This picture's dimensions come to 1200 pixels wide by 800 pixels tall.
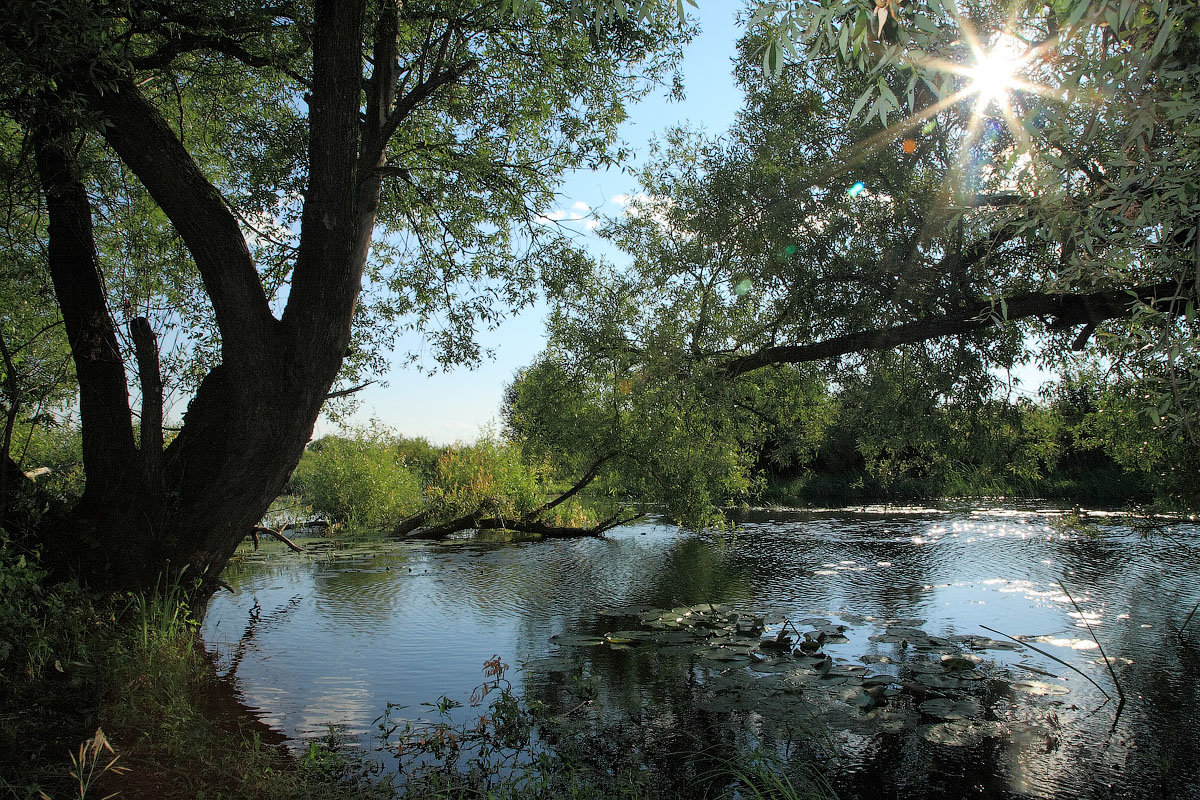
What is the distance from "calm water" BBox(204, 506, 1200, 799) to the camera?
4598mm

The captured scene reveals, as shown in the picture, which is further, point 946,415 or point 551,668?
point 946,415

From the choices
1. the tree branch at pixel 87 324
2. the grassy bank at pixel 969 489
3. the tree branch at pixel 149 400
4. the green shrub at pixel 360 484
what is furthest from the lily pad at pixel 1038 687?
the green shrub at pixel 360 484

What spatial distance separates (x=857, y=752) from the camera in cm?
458

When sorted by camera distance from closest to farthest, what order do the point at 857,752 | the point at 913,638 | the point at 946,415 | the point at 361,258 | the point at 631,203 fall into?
the point at 857,752, the point at 361,258, the point at 913,638, the point at 946,415, the point at 631,203

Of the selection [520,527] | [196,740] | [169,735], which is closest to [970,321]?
[196,740]

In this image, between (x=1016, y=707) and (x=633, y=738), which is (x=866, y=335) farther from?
(x=633, y=738)

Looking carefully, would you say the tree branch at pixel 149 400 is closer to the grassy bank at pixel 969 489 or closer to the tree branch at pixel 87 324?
the tree branch at pixel 87 324

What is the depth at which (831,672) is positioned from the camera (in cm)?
602

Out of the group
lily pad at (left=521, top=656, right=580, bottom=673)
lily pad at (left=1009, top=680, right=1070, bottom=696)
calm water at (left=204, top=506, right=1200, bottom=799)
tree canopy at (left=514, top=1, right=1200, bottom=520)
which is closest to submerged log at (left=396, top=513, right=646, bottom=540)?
calm water at (left=204, top=506, right=1200, bottom=799)

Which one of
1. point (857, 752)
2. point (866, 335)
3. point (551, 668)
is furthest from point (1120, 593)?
point (551, 668)

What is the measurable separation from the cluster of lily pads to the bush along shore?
3.43ft

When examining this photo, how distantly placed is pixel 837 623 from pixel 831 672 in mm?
2022

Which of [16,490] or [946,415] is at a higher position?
[946,415]

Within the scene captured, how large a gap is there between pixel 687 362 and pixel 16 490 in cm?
692
